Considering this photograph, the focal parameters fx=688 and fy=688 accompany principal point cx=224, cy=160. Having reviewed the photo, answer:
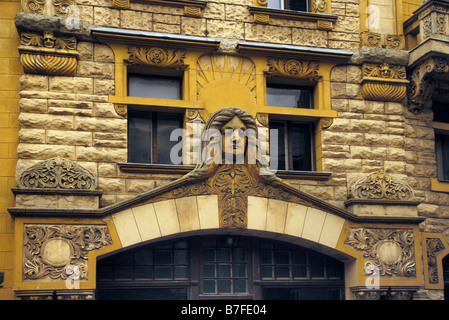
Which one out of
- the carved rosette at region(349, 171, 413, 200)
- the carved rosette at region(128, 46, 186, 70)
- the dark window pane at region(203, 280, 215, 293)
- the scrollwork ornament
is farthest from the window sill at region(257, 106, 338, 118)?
the dark window pane at region(203, 280, 215, 293)

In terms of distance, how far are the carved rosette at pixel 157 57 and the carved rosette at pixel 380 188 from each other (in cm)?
433

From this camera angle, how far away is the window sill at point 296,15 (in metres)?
14.4

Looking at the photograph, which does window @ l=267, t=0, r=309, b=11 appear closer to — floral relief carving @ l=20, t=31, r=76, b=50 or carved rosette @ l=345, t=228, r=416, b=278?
floral relief carving @ l=20, t=31, r=76, b=50

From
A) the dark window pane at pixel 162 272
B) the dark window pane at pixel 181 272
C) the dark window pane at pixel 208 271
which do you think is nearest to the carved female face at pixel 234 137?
the dark window pane at pixel 208 271

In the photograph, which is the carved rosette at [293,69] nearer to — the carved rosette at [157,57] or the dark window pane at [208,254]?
the carved rosette at [157,57]

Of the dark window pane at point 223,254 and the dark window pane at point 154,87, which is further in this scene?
the dark window pane at point 154,87

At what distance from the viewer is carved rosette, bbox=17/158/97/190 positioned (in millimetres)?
12195

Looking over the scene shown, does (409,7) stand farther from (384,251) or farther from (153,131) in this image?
(153,131)

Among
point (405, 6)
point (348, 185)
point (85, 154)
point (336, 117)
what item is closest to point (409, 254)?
point (348, 185)

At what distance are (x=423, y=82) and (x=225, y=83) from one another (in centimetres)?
433

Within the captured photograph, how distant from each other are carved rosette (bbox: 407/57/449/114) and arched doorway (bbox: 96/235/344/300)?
389cm

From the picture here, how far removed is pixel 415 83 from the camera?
48.8 ft

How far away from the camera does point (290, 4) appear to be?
15.1 metres

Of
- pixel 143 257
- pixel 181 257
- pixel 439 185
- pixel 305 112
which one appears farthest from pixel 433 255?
pixel 143 257
